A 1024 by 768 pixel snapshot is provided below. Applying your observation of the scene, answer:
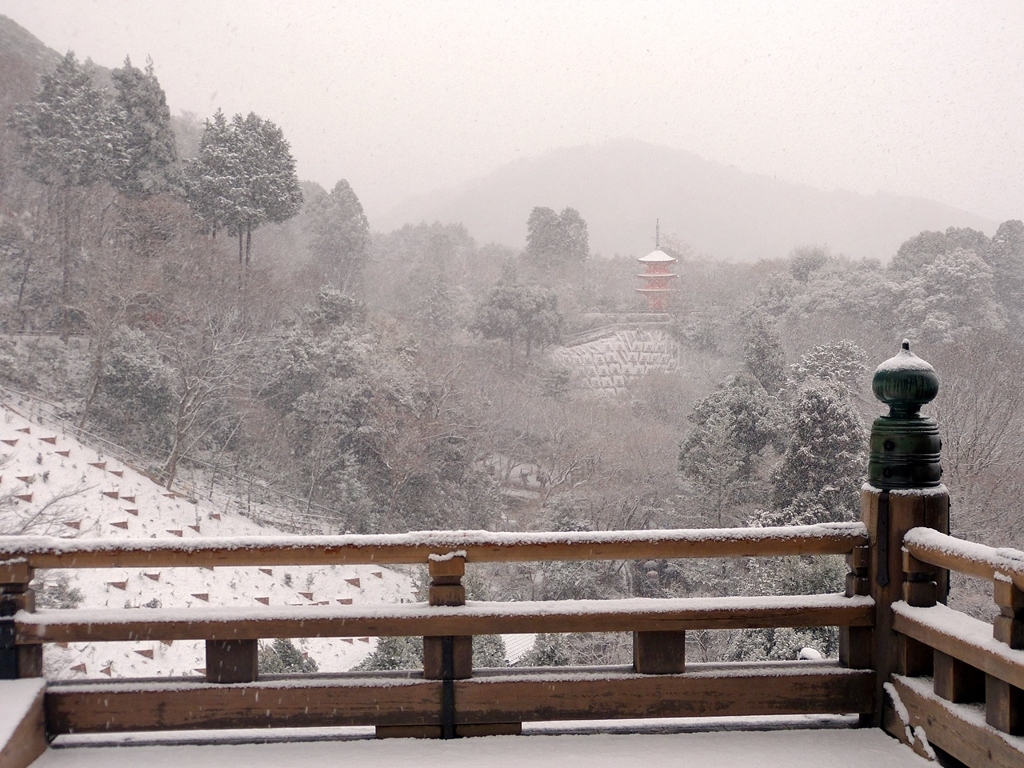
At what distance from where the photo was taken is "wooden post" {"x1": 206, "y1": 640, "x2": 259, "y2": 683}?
2225 millimetres

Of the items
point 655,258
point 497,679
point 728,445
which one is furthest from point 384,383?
point 655,258

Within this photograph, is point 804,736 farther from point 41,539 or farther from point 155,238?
point 155,238

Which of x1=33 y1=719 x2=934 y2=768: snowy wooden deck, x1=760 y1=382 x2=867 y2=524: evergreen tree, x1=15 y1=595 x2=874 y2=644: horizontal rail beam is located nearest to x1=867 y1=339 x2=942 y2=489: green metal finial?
x1=15 y1=595 x2=874 y2=644: horizontal rail beam

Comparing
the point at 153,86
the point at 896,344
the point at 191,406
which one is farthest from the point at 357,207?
the point at 896,344

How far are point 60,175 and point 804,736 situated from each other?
25.2 metres

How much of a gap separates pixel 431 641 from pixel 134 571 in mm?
10594

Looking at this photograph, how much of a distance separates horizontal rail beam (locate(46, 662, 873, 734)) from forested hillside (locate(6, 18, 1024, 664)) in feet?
26.2

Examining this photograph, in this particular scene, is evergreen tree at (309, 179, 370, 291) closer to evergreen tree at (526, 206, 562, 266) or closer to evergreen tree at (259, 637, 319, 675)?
evergreen tree at (526, 206, 562, 266)

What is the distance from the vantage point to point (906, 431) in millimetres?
2369

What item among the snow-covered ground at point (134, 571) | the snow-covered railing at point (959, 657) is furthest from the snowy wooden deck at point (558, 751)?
the snow-covered ground at point (134, 571)

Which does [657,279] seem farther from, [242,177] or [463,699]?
[463,699]

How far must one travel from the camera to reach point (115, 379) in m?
17.3

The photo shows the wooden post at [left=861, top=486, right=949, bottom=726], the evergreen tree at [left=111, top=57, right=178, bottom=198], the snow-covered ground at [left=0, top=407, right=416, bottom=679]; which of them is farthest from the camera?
the evergreen tree at [left=111, top=57, right=178, bottom=198]

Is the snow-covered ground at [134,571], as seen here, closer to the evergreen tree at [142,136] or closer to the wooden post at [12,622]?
the wooden post at [12,622]
